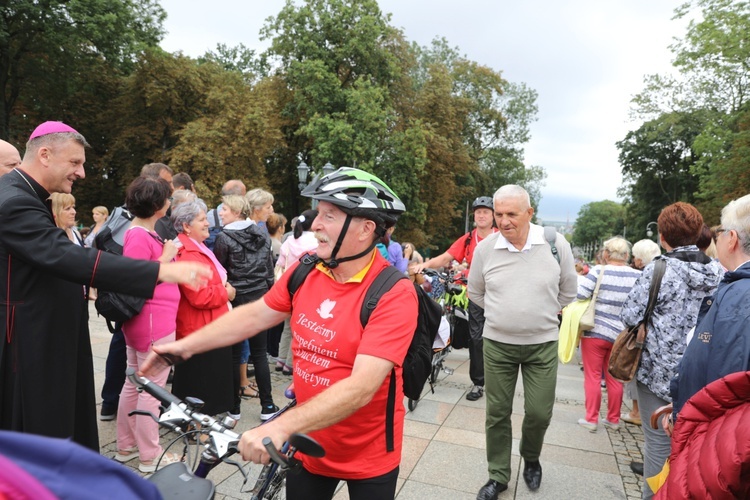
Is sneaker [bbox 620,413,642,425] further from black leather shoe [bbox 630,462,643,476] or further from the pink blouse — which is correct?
the pink blouse

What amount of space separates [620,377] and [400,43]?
93.7ft

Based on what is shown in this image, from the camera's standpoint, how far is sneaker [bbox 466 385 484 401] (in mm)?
6219

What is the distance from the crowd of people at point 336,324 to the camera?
1.94m

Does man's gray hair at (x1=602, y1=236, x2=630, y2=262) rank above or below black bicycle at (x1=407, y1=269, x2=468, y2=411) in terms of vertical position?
above

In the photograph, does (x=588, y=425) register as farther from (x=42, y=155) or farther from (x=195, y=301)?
(x=42, y=155)

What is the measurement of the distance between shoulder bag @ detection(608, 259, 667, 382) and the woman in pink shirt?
3.41 meters

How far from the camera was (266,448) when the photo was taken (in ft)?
4.71

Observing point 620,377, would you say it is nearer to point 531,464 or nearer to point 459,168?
point 531,464

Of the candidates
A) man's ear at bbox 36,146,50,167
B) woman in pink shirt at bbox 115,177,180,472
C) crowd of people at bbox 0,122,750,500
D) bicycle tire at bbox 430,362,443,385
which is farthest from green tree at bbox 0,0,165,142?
man's ear at bbox 36,146,50,167

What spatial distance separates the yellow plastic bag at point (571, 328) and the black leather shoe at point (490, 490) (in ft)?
7.66

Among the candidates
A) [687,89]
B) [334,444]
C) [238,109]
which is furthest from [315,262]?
[687,89]

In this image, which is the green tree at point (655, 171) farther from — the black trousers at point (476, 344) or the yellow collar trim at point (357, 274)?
the yellow collar trim at point (357, 274)

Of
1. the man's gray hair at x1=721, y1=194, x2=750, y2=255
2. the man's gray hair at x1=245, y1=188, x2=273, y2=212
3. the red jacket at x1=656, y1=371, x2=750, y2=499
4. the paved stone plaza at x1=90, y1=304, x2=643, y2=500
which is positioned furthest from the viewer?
the man's gray hair at x1=245, y1=188, x2=273, y2=212

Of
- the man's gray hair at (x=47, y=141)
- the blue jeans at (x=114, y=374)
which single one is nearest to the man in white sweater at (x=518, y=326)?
the man's gray hair at (x=47, y=141)
